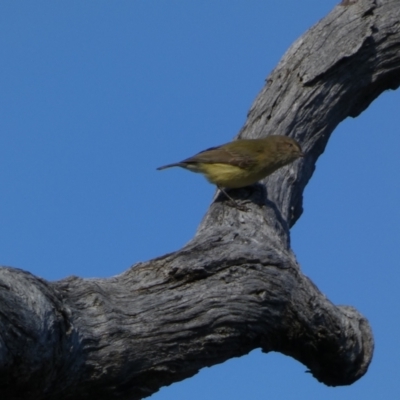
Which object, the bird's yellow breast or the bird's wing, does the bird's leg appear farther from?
the bird's wing

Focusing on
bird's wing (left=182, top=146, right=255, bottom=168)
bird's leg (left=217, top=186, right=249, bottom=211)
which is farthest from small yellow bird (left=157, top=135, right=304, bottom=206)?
bird's leg (left=217, top=186, right=249, bottom=211)

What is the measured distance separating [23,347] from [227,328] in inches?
53.5

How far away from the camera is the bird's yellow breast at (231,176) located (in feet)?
23.6

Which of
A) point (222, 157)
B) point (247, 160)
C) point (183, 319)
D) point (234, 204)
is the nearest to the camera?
point (183, 319)

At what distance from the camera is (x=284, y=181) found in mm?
7340

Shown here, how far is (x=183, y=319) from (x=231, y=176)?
8.81ft

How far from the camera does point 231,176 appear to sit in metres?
7.29

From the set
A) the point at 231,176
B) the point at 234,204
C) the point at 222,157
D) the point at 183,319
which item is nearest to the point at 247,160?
the point at 231,176

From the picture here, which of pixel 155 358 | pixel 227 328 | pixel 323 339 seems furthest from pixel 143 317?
pixel 323 339

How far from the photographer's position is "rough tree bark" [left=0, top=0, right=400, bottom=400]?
4066 mm

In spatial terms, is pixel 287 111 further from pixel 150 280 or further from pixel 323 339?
pixel 150 280

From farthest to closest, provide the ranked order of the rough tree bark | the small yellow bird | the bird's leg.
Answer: the small yellow bird
the bird's leg
the rough tree bark

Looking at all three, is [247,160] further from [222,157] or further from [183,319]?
[183,319]

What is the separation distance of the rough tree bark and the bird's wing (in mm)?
291
